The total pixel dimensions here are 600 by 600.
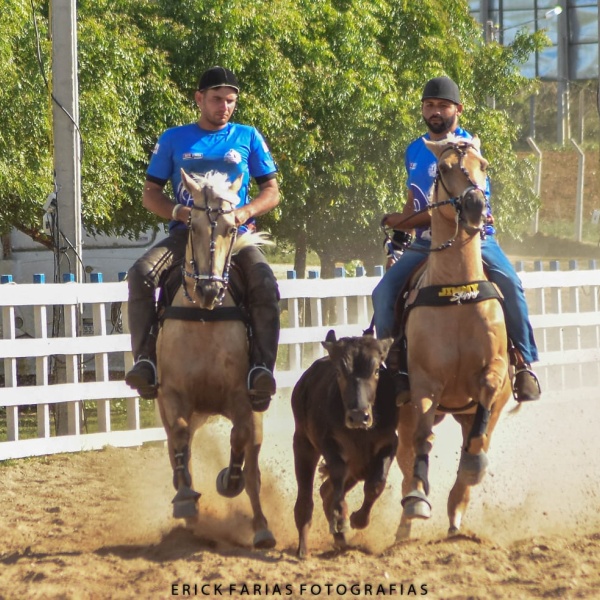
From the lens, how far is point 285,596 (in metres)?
5.80

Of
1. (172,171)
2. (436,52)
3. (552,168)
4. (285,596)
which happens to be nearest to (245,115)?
(436,52)

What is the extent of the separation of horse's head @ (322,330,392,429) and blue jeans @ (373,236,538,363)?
22.6 inches

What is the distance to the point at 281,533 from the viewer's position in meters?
7.80

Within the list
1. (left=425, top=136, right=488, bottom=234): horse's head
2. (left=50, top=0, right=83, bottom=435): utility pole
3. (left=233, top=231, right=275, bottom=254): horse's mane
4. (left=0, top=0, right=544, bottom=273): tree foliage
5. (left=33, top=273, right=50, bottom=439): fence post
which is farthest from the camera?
(left=0, top=0, right=544, bottom=273): tree foliage

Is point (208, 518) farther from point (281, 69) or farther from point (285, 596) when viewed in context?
point (281, 69)

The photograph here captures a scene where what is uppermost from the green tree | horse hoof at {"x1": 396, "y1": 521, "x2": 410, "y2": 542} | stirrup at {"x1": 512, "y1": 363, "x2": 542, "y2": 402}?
the green tree

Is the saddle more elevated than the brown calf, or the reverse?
the saddle

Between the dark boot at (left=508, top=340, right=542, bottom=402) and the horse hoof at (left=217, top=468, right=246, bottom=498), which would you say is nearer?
the horse hoof at (left=217, top=468, right=246, bottom=498)

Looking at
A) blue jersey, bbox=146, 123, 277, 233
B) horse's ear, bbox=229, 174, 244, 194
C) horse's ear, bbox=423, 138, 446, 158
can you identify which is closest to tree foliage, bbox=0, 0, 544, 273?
blue jersey, bbox=146, 123, 277, 233

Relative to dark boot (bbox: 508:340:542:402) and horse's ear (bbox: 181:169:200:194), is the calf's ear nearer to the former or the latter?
dark boot (bbox: 508:340:542:402)

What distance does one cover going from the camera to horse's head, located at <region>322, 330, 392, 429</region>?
22.3ft

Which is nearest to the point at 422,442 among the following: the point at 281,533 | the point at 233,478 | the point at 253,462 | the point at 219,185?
the point at 253,462

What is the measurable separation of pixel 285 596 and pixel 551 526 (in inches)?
108

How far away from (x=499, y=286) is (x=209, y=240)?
6.68 ft
